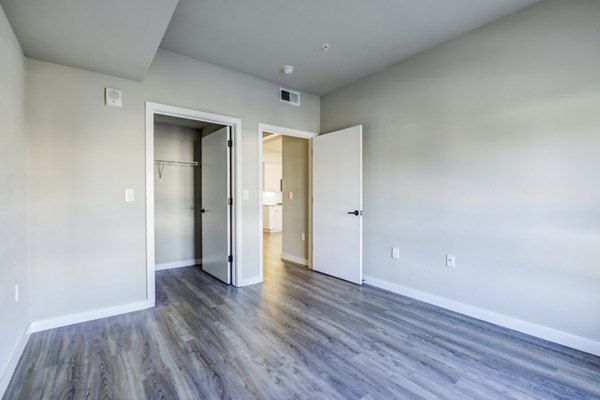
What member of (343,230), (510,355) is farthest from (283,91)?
(510,355)

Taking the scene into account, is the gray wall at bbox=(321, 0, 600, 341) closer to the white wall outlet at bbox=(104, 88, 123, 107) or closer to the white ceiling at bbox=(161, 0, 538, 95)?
the white ceiling at bbox=(161, 0, 538, 95)

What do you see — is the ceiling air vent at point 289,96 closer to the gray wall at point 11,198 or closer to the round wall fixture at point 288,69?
the round wall fixture at point 288,69

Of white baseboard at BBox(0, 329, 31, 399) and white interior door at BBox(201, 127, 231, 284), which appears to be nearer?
white baseboard at BBox(0, 329, 31, 399)

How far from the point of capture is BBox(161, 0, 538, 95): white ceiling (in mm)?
2301

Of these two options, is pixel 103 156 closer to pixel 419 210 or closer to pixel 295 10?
pixel 295 10

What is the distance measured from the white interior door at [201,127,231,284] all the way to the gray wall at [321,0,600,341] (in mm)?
1950

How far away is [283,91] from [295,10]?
164 cm

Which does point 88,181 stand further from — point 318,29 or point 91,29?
point 318,29

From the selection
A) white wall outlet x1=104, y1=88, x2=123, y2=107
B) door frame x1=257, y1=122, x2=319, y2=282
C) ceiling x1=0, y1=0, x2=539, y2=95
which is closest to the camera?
ceiling x1=0, y1=0, x2=539, y2=95

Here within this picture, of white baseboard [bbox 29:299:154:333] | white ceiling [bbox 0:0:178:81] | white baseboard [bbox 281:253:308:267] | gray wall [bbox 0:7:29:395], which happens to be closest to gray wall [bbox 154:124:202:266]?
white baseboard [bbox 281:253:308:267]

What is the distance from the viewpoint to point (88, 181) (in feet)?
8.57

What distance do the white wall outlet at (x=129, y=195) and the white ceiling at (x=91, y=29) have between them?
112 cm

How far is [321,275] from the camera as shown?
13.3 feet

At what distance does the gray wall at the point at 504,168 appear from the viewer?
7.00 feet
